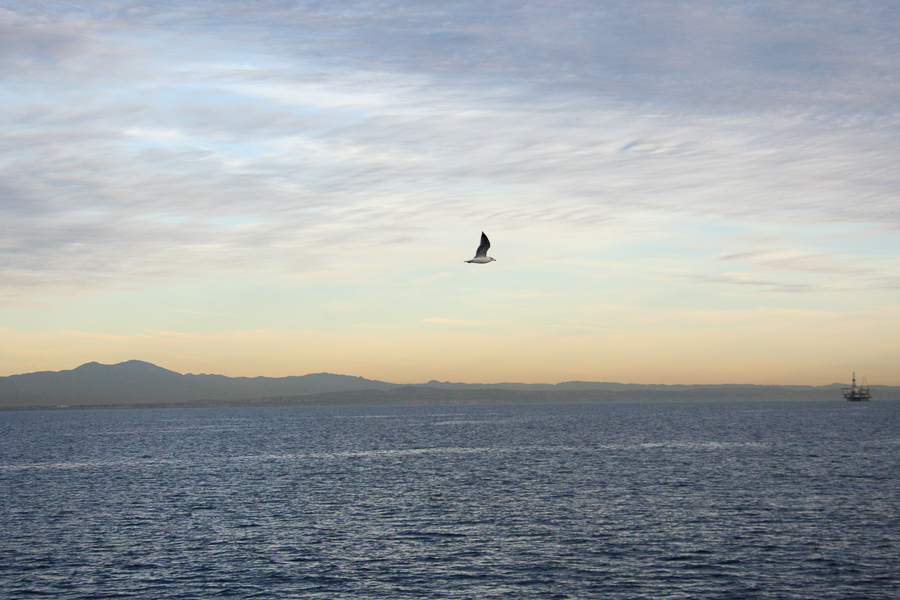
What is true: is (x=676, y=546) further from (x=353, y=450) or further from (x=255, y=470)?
(x=353, y=450)

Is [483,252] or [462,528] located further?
[462,528]

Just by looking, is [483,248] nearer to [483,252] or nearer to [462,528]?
[483,252]

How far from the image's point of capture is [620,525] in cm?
5938

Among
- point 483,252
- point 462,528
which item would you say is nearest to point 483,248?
point 483,252

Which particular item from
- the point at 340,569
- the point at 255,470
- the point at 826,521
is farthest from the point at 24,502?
the point at 826,521

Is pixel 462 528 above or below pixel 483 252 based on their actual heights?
below

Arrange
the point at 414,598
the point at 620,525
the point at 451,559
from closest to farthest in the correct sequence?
the point at 414,598 → the point at 451,559 → the point at 620,525

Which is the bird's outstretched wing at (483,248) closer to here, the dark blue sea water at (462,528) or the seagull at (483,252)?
the seagull at (483,252)

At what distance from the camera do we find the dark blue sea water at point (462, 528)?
146 ft

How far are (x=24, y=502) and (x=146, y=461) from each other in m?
45.6

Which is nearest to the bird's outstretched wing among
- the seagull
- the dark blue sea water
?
the seagull

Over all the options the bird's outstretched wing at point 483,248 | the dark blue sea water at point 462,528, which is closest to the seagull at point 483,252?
the bird's outstretched wing at point 483,248

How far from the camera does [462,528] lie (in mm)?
58875

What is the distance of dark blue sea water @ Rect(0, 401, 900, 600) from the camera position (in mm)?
44594
